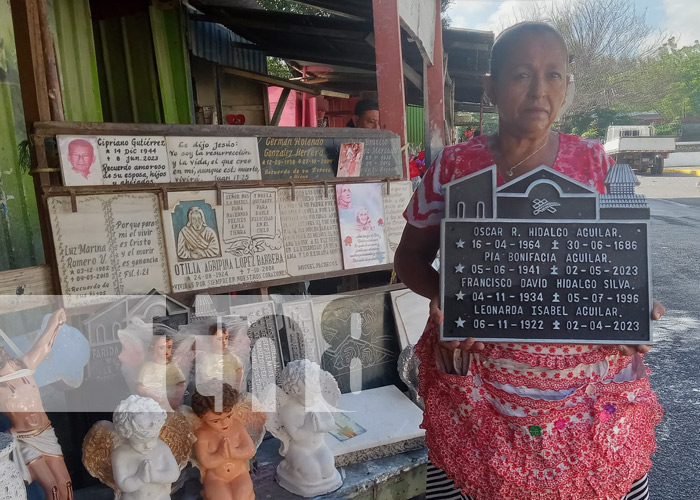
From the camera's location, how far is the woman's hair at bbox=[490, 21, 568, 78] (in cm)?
132

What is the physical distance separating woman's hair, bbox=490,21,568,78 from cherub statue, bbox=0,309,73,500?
168 centimetres

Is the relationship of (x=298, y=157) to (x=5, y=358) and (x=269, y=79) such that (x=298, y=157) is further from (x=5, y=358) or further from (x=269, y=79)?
(x=269, y=79)

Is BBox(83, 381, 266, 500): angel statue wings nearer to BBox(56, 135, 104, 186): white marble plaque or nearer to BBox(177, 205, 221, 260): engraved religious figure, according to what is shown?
Answer: BBox(177, 205, 221, 260): engraved religious figure

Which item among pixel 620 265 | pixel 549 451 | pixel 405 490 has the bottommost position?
pixel 405 490

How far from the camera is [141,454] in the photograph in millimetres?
1854

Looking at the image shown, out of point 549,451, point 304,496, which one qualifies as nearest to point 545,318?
point 549,451

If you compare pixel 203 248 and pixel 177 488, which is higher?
pixel 203 248

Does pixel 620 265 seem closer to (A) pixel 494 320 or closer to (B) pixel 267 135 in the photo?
(A) pixel 494 320

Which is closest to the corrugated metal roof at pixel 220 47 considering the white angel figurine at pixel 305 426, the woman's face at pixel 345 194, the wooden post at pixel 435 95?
the wooden post at pixel 435 95

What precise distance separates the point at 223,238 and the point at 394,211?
1159 millimetres

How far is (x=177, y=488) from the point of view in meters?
2.21

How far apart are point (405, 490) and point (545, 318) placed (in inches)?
64.8

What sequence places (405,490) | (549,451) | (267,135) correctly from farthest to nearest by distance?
(267,135) → (405,490) → (549,451)

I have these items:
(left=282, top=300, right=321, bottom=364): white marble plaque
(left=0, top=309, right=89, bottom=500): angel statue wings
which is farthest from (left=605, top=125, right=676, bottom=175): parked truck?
(left=0, top=309, right=89, bottom=500): angel statue wings
